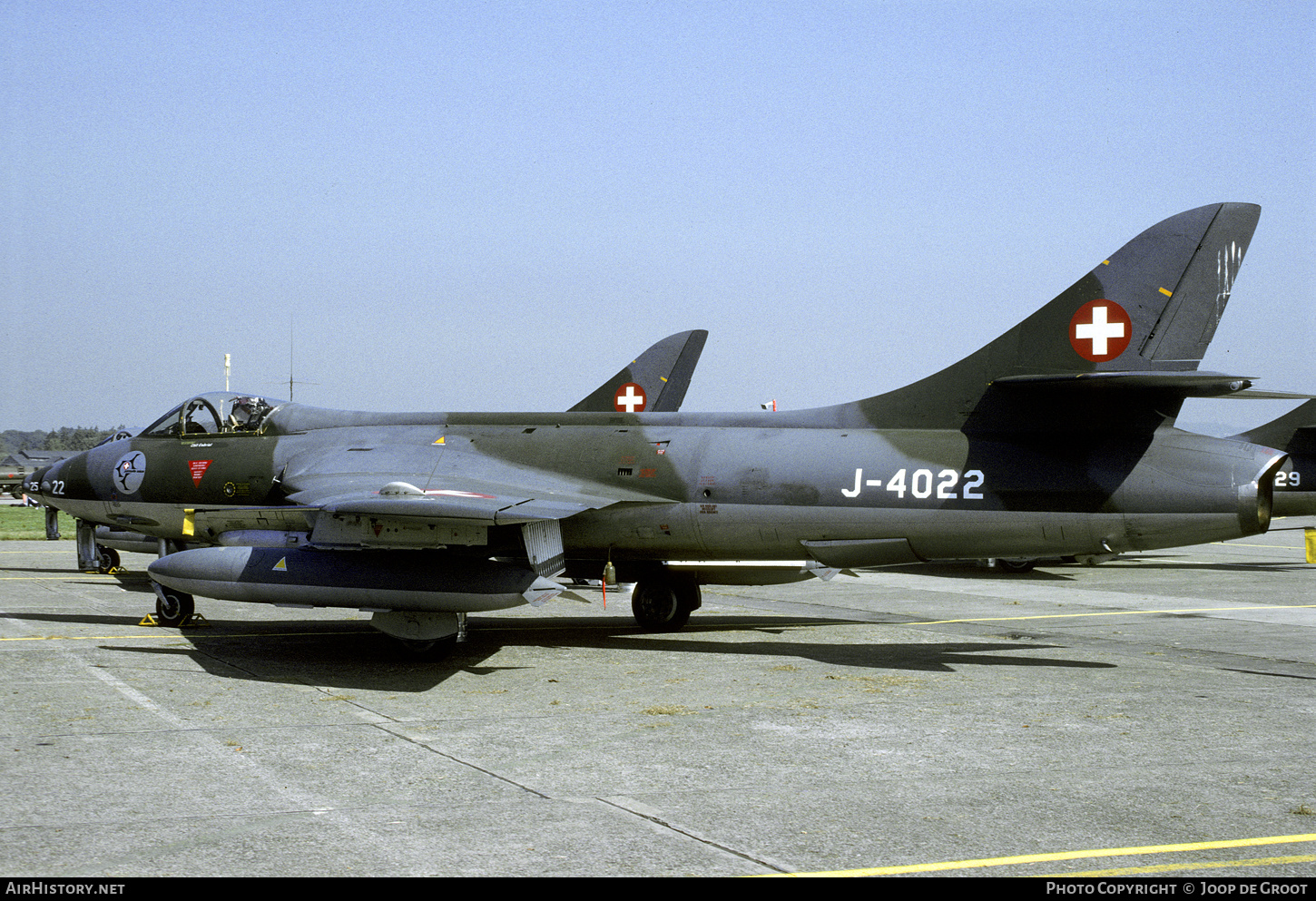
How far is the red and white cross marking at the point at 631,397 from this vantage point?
21500mm

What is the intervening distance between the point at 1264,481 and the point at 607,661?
6.94 m

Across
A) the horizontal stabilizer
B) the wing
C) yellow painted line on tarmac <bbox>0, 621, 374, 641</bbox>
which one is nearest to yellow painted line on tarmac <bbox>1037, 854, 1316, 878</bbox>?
the horizontal stabilizer

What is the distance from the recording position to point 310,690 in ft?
33.7

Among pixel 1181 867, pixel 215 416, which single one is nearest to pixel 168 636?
pixel 215 416

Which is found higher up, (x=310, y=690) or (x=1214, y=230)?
(x=1214, y=230)

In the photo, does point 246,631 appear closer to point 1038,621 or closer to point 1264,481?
point 1038,621

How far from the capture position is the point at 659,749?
8.02m

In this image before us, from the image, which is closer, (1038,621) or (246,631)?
(246,631)

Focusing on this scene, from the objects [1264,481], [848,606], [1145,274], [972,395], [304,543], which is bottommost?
[848,606]

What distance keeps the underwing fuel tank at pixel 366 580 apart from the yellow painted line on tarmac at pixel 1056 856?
6.26 meters

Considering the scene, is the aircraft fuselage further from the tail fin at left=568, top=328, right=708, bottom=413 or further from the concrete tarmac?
the tail fin at left=568, top=328, right=708, bottom=413

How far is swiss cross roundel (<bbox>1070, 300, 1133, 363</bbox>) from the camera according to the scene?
451 inches
